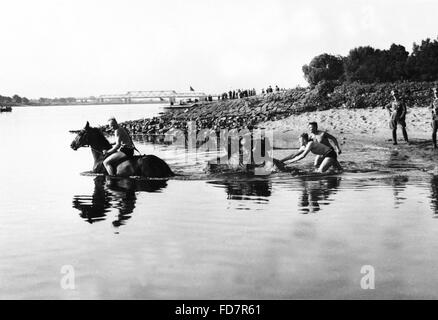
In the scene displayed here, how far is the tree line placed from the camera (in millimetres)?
69500

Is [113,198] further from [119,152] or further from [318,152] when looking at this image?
[318,152]

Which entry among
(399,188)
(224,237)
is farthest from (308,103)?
(224,237)

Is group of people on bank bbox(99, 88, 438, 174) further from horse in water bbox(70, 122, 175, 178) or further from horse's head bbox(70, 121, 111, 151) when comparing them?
horse's head bbox(70, 121, 111, 151)

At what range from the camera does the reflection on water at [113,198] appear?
49.4 ft

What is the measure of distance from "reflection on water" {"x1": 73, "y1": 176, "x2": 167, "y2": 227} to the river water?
0.05 metres

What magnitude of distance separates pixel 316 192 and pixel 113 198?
5.82 m

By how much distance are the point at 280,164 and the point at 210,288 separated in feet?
43.7

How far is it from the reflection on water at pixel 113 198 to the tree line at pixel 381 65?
52.4 meters

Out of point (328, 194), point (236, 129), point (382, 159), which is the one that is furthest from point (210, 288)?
point (236, 129)

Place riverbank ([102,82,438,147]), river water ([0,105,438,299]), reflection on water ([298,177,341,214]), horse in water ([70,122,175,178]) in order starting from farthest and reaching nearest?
riverbank ([102,82,438,147])
horse in water ([70,122,175,178])
reflection on water ([298,177,341,214])
river water ([0,105,438,299])

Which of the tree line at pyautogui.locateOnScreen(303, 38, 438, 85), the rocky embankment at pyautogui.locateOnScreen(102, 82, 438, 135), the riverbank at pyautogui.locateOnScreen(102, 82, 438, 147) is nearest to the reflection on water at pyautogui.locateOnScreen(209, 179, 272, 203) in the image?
the riverbank at pyautogui.locateOnScreen(102, 82, 438, 147)

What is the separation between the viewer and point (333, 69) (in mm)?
86812

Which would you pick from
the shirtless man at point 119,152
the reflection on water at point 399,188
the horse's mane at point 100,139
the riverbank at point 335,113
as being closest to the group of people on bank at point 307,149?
the shirtless man at point 119,152
